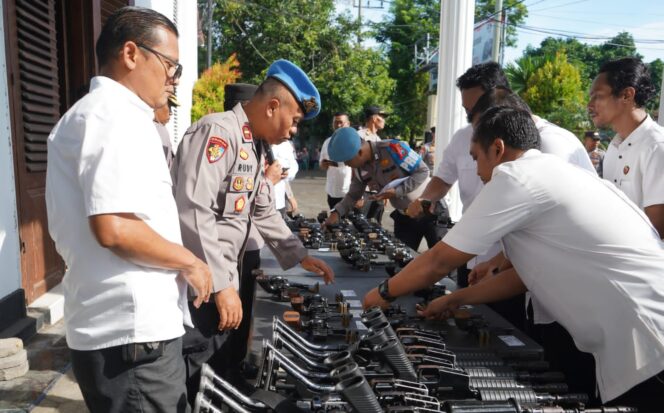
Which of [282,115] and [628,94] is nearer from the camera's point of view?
[282,115]

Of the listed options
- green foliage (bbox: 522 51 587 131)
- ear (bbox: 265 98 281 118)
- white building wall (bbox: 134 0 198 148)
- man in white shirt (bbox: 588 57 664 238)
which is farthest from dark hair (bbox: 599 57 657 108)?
green foliage (bbox: 522 51 587 131)

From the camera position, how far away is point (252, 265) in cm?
320

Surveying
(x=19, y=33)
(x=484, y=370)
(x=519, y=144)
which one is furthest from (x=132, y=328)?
(x=19, y=33)

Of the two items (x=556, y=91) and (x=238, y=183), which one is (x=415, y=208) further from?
(x=556, y=91)

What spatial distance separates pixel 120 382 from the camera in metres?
1.45

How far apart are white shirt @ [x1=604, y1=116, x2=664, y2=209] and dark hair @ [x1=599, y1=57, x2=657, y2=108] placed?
141mm

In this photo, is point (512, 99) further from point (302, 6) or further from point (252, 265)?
point (302, 6)

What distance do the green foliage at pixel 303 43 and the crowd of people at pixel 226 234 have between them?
21310 mm

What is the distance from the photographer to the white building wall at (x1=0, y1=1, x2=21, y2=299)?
3660mm

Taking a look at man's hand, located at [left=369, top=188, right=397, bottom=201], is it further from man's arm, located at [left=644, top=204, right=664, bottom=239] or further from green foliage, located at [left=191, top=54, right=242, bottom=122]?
green foliage, located at [left=191, top=54, right=242, bottom=122]

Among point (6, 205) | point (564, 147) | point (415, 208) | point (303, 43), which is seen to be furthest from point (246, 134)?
point (303, 43)

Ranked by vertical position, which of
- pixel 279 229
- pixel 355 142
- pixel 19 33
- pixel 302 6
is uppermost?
pixel 302 6

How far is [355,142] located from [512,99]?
77.8 inches

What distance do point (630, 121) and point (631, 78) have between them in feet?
0.76
